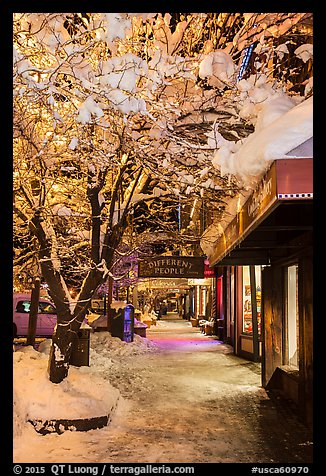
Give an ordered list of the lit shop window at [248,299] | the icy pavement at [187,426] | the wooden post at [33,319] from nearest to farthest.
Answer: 1. the icy pavement at [187,426]
2. the wooden post at [33,319]
3. the lit shop window at [248,299]

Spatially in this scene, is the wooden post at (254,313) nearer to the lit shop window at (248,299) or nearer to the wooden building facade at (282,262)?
the wooden building facade at (282,262)

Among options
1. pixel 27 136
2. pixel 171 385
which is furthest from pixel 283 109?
pixel 171 385

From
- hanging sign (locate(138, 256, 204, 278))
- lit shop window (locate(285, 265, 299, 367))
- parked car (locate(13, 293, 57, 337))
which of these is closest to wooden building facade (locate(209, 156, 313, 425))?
lit shop window (locate(285, 265, 299, 367))

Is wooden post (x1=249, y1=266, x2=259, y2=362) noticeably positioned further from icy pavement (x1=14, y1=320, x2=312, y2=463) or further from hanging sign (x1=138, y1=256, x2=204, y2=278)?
hanging sign (x1=138, y1=256, x2=204, y2=278)

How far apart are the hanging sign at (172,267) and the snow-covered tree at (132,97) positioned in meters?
6.58

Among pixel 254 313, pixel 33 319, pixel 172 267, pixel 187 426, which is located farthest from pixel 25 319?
pixel 187 426

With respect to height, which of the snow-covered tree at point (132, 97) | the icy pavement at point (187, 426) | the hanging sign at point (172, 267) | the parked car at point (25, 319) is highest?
the snow-covered tree at point (132, 97)

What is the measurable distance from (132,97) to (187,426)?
5.07 m

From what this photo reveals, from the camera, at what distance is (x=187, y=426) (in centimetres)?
800

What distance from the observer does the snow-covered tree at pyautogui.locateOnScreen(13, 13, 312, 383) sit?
21.2ft

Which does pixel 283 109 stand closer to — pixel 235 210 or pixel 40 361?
pixel 235 210

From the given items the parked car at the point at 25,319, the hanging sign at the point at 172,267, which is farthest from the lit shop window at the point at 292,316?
the parked car at the point at 25,319

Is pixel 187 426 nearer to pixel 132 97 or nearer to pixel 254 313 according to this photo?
pixel 132 97

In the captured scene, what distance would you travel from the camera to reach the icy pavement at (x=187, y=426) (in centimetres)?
646
